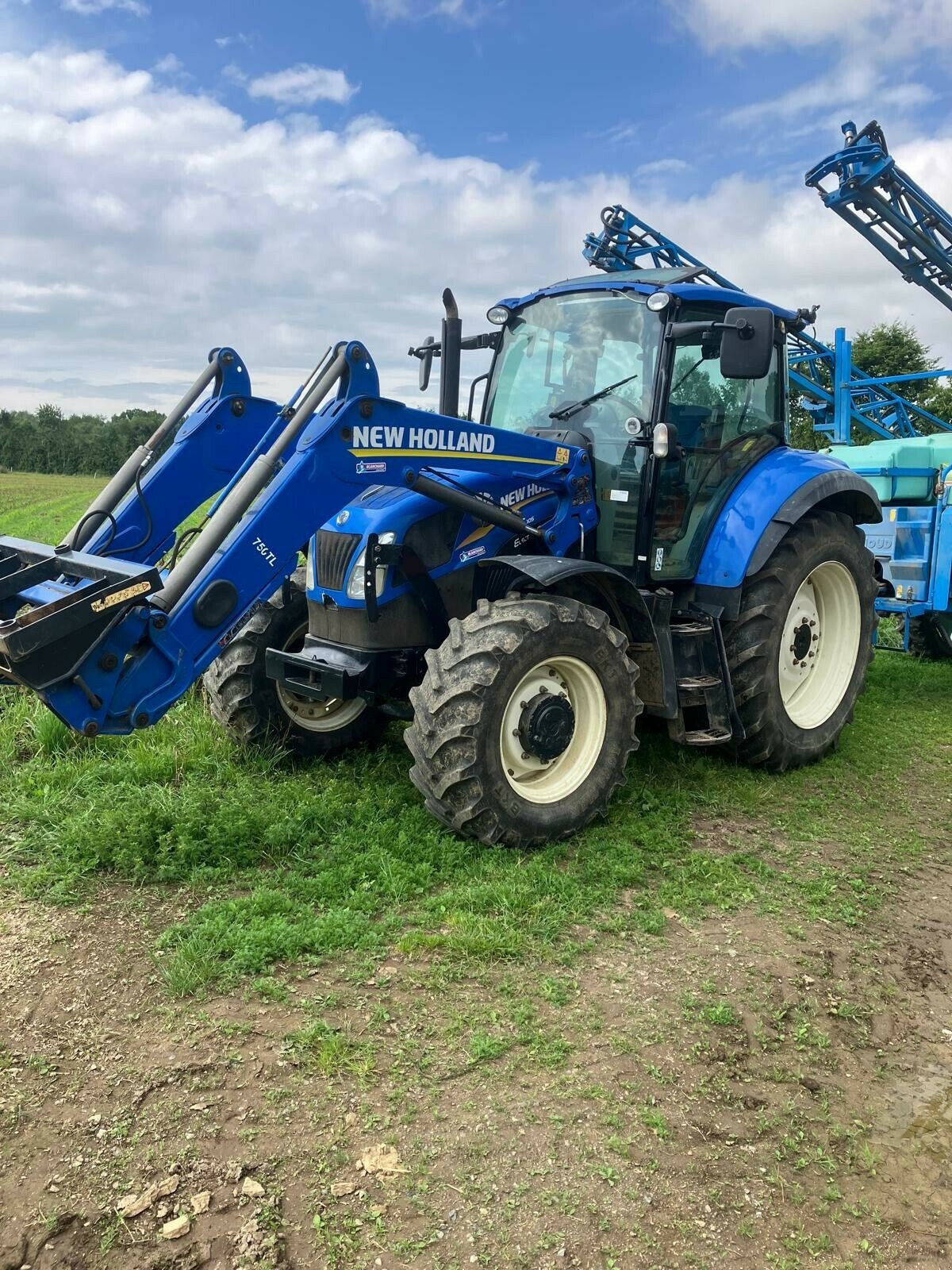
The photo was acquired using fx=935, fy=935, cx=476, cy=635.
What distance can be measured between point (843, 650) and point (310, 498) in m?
3.65

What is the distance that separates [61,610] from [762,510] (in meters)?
3.56

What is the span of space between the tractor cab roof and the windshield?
4cm

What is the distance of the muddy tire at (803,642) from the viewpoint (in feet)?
16.7

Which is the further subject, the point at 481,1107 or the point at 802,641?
the point at 802,641

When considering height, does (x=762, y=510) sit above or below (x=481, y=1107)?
above

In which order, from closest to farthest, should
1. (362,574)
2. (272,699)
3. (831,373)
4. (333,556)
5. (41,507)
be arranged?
(362,574), (333,556), (272,699), (831,373), (41,507)

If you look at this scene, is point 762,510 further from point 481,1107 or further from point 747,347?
point 481,1107

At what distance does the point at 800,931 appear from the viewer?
12.1ft

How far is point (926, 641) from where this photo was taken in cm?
841

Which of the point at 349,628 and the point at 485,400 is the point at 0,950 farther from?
the point at 485,400

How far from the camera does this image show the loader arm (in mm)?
3506

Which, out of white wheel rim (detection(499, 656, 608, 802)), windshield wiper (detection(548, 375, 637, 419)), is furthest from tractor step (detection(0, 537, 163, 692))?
windshield wiper (detection(548, 375, 637, 419))

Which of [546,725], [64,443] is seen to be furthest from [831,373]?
[64,443]

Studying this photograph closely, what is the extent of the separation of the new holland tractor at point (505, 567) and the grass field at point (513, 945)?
35cm
